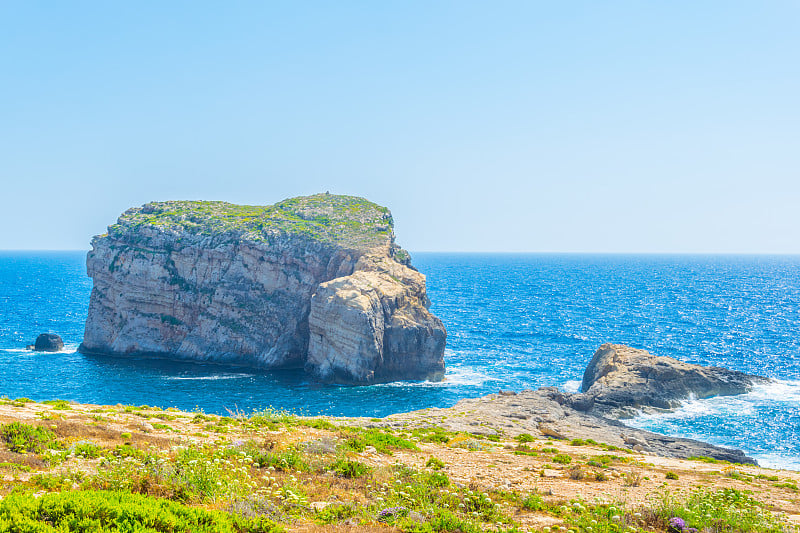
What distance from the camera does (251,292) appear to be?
7156 cm

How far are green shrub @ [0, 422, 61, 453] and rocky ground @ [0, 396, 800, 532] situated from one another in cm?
23

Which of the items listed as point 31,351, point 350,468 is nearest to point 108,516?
point 350,468

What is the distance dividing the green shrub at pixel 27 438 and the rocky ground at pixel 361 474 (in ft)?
0.75

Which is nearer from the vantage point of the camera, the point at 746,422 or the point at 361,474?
the point at 361,474

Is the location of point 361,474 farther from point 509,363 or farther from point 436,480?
point 509,363

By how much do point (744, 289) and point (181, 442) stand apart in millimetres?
194147

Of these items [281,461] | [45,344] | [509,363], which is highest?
[281,461]

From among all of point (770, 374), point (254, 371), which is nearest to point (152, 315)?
point (254, 371)

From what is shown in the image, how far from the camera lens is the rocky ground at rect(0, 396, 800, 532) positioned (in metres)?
12.6

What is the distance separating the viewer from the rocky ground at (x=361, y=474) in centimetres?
1259

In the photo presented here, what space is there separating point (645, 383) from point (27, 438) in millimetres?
55642

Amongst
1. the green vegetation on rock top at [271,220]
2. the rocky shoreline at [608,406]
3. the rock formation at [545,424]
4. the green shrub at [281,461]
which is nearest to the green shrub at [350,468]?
the green shrub at [281,461]

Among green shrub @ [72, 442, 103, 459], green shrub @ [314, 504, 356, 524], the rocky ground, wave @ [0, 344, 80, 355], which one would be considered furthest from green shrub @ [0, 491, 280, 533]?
wave @ [0, 344, 80, 355]

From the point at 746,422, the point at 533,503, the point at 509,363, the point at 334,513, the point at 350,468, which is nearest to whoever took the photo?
the point at 334,513
